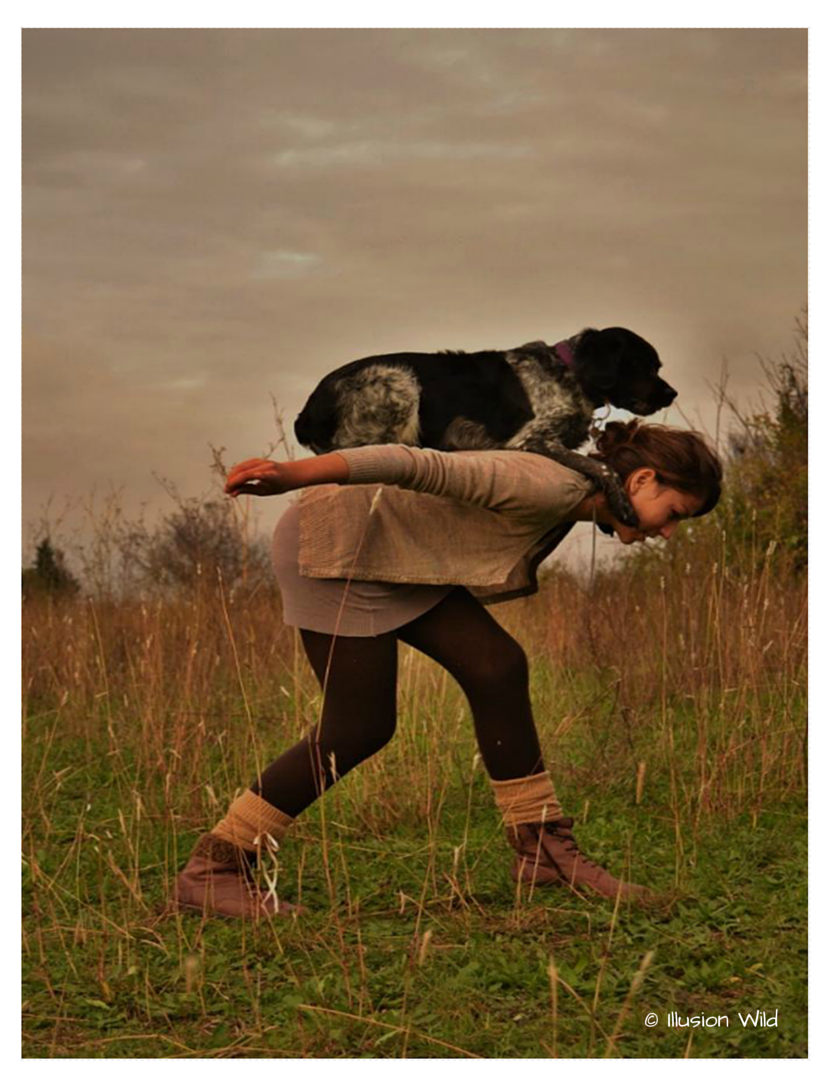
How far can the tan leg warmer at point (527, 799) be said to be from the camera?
318 centimetres

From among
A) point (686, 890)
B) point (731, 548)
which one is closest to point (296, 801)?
point (686, 890)

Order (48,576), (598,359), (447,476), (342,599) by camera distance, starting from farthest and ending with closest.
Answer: (48,576), (598,359), (342,599), (447,476)

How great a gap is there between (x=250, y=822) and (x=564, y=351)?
1734mm

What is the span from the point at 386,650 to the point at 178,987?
0.93 meters

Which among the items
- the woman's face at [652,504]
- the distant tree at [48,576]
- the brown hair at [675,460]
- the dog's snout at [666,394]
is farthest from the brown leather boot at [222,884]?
the distant tree at [48,576]

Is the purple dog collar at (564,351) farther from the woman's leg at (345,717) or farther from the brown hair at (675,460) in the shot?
the woman's leg at (345,717)

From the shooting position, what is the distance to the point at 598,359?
12.3ft

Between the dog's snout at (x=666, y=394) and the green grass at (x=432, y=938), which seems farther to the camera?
the dog's snout at (x=666, y=394)

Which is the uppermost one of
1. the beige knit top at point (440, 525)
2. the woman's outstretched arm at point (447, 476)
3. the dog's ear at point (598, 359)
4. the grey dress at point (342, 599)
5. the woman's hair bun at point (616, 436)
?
the dog's ear at point (598, 359)

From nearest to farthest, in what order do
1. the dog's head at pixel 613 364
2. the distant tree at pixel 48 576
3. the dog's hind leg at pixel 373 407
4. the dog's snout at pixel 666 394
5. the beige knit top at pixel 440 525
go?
the beige knit top at pixel 440 525
the dog's hind leg at pixel 373 407
the dog's head at pixel 613 364
the dog's snout at pixel 666 394
the distant tree at pixel 48 576

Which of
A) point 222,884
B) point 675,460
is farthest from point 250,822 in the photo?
point 675,460

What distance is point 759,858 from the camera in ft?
12.6

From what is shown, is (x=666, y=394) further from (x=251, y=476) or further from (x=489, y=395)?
(x=251, y=476)
